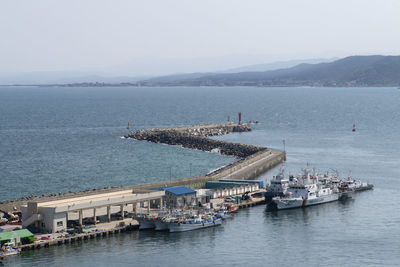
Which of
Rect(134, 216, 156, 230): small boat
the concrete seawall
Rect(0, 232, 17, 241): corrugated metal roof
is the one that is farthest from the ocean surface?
the concrete seawall

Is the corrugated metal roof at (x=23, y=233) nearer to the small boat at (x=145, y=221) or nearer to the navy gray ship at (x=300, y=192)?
the small boat at (x=145, y=221)

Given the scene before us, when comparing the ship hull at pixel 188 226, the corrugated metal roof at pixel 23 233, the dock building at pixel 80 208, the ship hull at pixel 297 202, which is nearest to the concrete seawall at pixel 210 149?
the dock building at pixel 80 208

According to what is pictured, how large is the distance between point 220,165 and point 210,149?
1434cm

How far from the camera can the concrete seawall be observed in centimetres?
5037

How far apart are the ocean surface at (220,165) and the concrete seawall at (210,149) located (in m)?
2.38

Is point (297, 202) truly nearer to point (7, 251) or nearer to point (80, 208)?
point (80, 208)

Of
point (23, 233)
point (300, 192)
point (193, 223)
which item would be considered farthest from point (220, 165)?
point (23, 233)

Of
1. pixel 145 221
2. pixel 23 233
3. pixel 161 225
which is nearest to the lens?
pixel 23 233

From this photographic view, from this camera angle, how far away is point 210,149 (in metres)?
86.6

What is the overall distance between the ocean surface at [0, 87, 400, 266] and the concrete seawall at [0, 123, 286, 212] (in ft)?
7.80

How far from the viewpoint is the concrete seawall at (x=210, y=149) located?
50.4 meters

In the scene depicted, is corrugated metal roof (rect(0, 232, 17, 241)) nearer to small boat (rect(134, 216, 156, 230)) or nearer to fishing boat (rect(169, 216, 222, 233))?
small boat (rect(134, 216, 156, 230))

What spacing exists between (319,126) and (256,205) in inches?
2990

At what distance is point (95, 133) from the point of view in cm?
10825
